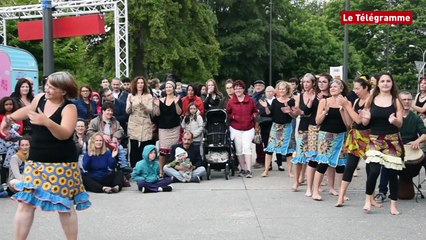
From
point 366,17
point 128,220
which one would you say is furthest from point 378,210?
point 366,17

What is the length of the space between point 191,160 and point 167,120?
86 cm

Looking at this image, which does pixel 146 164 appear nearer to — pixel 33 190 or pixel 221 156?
pixel 221 156

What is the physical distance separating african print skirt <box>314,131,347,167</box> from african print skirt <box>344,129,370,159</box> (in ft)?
1.48

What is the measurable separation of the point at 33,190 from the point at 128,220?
2062mm

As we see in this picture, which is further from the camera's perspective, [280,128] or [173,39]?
[173,39]

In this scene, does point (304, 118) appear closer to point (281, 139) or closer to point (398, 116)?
point (281, 139)

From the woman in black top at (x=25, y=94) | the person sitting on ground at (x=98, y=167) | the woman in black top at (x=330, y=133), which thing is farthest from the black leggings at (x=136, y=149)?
the woman in black top at (x=330, y=133)

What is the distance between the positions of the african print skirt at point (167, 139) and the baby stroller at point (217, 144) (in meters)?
0.57

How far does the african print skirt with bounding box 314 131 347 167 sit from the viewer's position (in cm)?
778

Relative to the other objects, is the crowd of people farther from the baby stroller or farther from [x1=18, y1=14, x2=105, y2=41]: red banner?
[x1=18, y1=14, x2=105, y2=41]: red banner

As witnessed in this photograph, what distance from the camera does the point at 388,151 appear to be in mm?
6809

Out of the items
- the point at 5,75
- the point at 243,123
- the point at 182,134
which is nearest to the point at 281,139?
the point at 243,123

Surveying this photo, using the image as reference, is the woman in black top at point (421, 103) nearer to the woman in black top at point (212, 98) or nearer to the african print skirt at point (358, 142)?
the african print skirt at point (358, 142)

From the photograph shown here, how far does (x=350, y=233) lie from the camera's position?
6.01 meters
